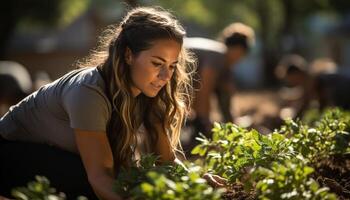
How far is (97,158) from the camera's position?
3.01 metres

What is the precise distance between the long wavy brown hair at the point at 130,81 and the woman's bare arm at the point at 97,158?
220 millimetres

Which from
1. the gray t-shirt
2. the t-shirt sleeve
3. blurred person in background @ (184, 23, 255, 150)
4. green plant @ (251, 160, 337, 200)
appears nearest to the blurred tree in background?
blurred person in background @ (184, 23, 255, 150)

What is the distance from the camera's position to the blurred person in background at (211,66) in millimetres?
6857

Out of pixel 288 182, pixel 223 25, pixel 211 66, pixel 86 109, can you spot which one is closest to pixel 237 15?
pixel 223 25

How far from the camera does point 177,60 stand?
3.29 m

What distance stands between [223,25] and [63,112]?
47394 millimetres

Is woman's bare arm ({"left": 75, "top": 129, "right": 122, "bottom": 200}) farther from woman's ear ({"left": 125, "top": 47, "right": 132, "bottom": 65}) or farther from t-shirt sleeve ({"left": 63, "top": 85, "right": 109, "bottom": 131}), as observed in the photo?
woman's ear ({"left": 125, "top": 47, "right": 132, "bottom": 65})

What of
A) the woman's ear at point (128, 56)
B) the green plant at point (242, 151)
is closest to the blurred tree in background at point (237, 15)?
the green plant at point (242, 151)

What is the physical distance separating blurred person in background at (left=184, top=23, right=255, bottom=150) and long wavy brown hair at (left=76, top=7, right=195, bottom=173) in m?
3.01

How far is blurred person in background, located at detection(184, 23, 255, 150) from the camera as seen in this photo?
686cm

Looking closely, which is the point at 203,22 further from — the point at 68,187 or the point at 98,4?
the point at 68,187

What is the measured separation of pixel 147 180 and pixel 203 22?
54.4 m

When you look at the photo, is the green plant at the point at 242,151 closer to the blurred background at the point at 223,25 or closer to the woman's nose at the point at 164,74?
the woman's nose at the point at 164,74

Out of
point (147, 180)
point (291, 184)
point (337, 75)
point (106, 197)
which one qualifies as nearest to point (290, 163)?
point (291, 184)
